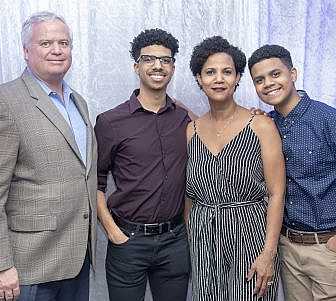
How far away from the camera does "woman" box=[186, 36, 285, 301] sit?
1791 millimetres

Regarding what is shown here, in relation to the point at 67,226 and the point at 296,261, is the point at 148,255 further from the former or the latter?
the point at 296,261

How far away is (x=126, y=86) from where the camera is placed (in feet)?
7.43

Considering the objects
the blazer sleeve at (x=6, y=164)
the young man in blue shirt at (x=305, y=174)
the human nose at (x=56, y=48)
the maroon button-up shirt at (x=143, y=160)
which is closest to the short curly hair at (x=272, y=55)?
the young man in blue shirt at (x=305, y=174)

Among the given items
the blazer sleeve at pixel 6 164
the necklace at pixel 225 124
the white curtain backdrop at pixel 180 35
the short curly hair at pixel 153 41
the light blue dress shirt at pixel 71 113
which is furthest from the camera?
the white curtain backdrop at pixel 180 35

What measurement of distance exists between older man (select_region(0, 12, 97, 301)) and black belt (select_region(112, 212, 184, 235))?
0.18m

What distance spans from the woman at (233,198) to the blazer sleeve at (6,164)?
2.22 ft

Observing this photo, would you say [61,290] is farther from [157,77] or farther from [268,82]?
[268,82]

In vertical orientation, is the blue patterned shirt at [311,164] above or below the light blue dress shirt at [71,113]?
below

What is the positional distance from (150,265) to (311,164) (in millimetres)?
734

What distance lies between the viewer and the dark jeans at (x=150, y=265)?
193 centimetres

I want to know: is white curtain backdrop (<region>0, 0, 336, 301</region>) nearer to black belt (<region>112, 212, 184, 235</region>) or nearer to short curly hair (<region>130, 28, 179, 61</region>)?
short curly hair (<region>130, 28, 179, 61</region>)

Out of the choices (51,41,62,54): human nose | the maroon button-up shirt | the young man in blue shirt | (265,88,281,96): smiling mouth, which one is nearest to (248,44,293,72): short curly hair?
the young man in blue shirt

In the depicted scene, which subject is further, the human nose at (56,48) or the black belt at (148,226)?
the black belt at (148,226)

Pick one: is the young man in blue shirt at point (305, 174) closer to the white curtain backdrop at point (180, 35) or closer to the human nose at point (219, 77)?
the human nose at point (219, 77)
